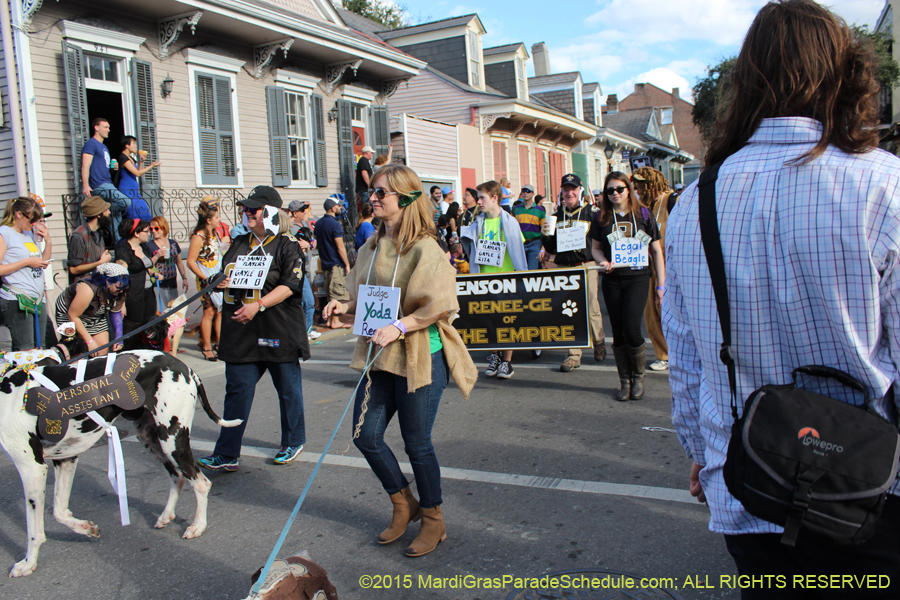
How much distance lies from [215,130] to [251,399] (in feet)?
31.8

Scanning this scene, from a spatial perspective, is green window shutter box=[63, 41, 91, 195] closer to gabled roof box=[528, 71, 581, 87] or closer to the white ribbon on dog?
the white ribbon on dog

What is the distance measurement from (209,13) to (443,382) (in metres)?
11.2

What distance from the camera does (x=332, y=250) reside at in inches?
446

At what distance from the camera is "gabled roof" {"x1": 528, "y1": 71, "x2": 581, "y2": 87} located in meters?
33.9

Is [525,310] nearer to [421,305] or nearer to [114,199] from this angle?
[421,305]

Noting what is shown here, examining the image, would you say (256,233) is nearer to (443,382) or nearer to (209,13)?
(443,382)

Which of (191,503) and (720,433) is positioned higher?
(720,433)

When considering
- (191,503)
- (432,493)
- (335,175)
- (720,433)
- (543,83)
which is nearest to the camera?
(720,433)

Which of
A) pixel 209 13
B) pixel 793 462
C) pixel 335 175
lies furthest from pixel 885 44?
pixel 793 462

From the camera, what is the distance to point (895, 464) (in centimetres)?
140

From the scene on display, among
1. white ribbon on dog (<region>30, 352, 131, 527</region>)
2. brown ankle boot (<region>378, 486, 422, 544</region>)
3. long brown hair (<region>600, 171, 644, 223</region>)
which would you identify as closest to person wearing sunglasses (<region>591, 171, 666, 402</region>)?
long brown hair (<region>600, 171, 644, 223</region>)

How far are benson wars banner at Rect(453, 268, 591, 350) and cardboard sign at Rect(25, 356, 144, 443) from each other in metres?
3.97

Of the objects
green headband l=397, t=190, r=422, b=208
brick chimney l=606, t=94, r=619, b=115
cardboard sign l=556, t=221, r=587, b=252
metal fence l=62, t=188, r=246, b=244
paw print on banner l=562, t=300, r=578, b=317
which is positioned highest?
brick chimney l=606, t=94, r=619, b=115

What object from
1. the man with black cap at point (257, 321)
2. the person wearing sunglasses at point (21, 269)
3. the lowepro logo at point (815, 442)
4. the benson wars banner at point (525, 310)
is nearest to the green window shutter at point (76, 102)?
the person wearing sunglasses at point (21, 269)
